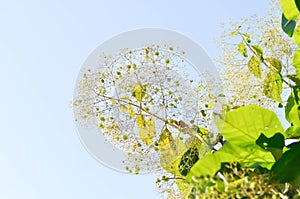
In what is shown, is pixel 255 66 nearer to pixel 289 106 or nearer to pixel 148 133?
pixel 289 106

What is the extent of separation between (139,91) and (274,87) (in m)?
0.38

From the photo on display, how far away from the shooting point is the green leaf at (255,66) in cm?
123

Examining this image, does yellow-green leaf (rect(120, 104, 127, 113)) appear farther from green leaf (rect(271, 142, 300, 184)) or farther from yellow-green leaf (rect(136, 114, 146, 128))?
green leaf (rect(271, 142, 300, 184))

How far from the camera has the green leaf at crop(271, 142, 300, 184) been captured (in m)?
0.79

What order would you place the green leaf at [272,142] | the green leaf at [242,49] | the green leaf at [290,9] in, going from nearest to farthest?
the green leaf at [272,142] < the green leaf at [290,9] < the green leaf at [242,49]

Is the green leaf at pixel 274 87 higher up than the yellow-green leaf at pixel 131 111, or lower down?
higher up

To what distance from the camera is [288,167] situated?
815 mm

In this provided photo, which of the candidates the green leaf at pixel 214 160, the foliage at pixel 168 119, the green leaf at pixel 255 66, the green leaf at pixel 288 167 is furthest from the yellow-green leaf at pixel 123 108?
the green leaf at pixel 255 66

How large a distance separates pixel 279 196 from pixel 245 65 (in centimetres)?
78

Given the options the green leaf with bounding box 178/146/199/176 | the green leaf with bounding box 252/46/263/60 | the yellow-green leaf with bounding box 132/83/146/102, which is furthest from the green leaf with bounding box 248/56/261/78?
the yellow-green leaf with bounding box 132/83/146/102

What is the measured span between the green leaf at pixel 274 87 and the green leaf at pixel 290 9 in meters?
0.14

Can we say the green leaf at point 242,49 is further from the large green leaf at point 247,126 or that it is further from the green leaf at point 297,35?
the large green leaf at point 247,126

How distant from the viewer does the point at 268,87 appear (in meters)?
1.18

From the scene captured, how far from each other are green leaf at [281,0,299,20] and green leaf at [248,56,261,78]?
14cm
